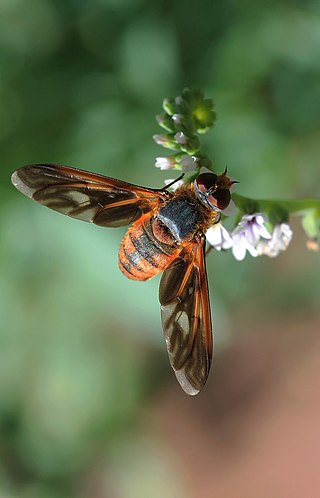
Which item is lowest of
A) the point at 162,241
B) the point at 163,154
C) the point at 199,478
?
the point at 199,478

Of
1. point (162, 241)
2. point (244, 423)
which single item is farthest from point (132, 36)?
point (244, 423)

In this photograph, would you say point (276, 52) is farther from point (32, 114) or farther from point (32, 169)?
point (32, 169)

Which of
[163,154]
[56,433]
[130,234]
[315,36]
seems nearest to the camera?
[130,234]

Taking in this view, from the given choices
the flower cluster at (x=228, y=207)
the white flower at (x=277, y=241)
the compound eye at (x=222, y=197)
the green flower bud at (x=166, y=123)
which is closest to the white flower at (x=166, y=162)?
the flower cluster at (x=228, y=207)

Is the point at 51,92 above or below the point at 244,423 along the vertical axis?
above

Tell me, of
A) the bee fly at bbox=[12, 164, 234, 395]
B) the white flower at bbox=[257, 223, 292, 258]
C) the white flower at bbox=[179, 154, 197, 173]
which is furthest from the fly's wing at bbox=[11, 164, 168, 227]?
the white flower at bbox=[257, 223, 292, 258]

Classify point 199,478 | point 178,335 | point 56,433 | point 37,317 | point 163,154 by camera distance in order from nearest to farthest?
1. point 178,335
2. point 163,154
3. point 37,317
4. point 56,433
5. point 199,478

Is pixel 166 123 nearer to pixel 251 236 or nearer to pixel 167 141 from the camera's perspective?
pixel 167 141
